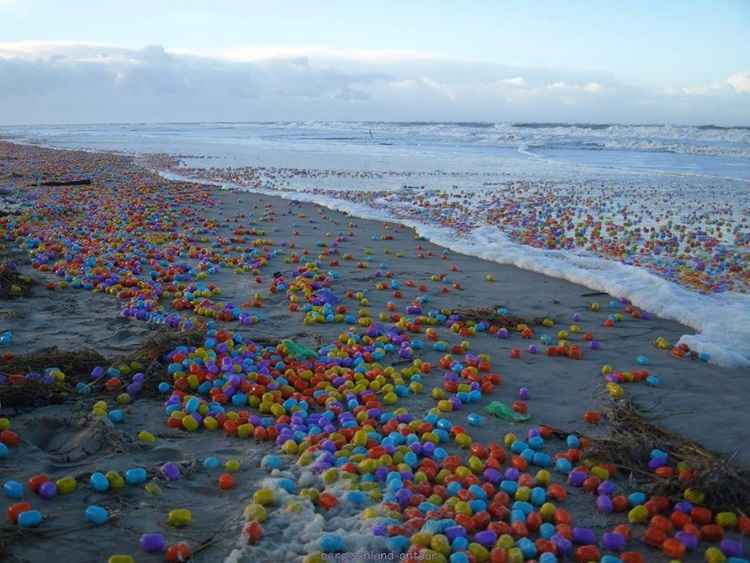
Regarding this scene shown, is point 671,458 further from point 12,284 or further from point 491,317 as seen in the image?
point 12,284

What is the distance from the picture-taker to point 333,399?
4543mm

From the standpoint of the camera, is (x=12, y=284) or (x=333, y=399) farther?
(x=12, y=284)

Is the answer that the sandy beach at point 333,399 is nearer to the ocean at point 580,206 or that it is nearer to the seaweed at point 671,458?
the seaweed at point 671,458

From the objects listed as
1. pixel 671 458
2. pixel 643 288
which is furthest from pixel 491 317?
pixel 671 458

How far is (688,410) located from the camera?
4574mm

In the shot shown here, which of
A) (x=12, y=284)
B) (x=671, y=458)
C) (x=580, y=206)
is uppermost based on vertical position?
(x=580, y=206)

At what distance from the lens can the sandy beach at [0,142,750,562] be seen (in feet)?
10.3

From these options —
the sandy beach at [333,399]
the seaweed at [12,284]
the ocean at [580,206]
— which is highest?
Answer: the ocean at [580,206]

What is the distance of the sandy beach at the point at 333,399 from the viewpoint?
3.14m

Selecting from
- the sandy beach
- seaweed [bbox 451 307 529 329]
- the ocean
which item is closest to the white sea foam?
the ocean

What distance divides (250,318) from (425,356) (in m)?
1.95

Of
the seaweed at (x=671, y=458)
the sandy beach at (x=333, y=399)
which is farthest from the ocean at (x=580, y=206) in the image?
the seaweed at (x=671, y=458)

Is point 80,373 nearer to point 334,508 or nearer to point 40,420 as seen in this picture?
point 40,420

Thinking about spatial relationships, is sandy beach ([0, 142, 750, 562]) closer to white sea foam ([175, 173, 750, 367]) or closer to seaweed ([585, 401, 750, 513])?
seaweed ([585, 401, 750, 513])
